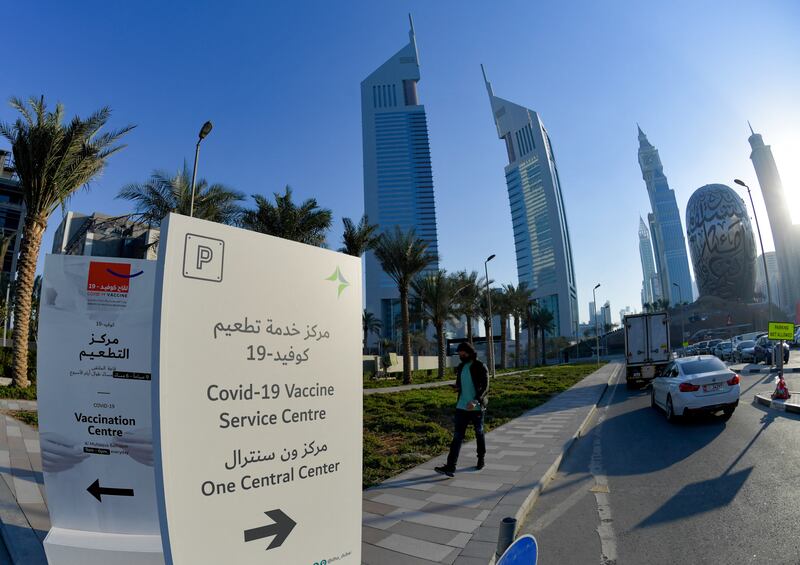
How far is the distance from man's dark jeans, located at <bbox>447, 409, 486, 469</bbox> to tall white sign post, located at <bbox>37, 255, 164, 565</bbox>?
148 inches

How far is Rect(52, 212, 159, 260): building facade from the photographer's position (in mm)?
24405

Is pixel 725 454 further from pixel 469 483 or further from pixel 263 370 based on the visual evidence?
pixel 263 370

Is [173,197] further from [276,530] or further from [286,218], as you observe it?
[276,530]

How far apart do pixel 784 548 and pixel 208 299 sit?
4.99 metres

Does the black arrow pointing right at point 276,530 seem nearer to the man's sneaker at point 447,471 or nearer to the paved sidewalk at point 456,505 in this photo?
the paved sidewalk at point 456,505

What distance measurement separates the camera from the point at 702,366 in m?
10.6

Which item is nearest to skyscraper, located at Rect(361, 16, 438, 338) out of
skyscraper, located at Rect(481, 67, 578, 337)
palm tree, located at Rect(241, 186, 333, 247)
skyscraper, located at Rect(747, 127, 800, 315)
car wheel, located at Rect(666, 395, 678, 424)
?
skyscraper, located at Rect(481, 67, 578, 337)

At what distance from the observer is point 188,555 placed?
5.64 feet

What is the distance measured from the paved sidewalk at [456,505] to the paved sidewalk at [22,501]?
2886 millimetres

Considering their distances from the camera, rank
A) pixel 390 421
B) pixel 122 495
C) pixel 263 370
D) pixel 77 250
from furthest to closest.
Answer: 1. pixel 77 250
2. pixel 390 421
3. pixel 122 495
4. pixel 263 370

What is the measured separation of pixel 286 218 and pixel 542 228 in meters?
168

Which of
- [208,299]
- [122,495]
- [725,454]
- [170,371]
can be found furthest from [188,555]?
[725,454]

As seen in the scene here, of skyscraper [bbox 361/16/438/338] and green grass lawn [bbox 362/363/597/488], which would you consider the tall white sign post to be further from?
skyscraper [bbox 361/16/438/338]

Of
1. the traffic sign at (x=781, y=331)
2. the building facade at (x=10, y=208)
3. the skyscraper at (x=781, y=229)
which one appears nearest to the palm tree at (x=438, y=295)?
the traffic sign at (x=781, y=331)
